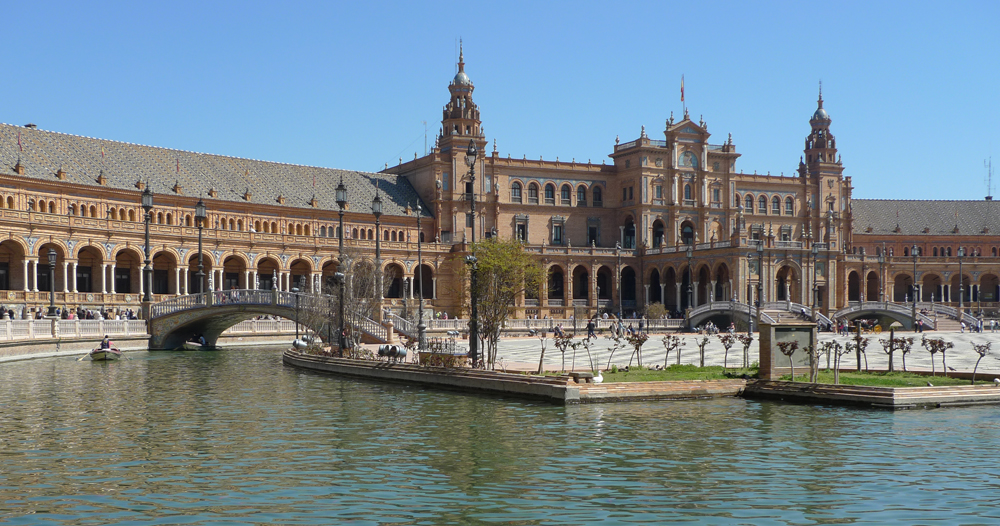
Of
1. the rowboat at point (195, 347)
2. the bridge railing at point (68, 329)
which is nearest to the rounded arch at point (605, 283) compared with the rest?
the rowboat at point (195, 347)

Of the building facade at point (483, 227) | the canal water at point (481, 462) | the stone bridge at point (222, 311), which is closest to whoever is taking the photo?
the canal water at point (481, 462)

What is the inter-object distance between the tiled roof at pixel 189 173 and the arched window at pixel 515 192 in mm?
8310

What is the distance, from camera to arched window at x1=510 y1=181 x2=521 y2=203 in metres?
99.1

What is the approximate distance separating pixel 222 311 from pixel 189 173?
109 ft

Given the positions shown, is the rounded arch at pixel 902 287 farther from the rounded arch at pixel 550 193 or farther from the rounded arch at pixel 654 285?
the rounded arch at pixel 550 193

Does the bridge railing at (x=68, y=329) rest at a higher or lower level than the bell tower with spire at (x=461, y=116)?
lower

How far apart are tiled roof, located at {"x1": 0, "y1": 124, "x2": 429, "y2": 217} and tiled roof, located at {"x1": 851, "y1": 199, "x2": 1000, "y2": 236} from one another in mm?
55842

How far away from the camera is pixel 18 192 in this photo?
70688 millimetres

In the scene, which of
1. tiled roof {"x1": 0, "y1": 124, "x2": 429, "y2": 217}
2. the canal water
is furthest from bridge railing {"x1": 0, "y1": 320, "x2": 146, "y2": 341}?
tiled roof {"x1": 0, "y1": 124, "x2": 429, "y2": 217}

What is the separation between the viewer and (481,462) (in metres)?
19.1

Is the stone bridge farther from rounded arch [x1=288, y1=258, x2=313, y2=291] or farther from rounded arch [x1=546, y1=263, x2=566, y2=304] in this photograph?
rounded arch [x1=546, y1=263, x2=566, y2=304]

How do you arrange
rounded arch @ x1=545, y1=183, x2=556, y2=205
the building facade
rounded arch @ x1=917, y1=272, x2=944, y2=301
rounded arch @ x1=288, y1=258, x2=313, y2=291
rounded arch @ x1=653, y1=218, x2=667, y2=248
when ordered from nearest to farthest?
the building facade < rounded arch @ x1=288, y1=258, x2=313, y2=291 < rounded arch @ x1=545, y1=183, x2=556, y2=205 < rounded arch @ x1=653, y1=218, x2=667, y2=248 < rounded arch @ x1=917, y1=272, x2=944, y2=301

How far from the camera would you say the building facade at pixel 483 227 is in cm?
7312

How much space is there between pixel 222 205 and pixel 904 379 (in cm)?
6448
